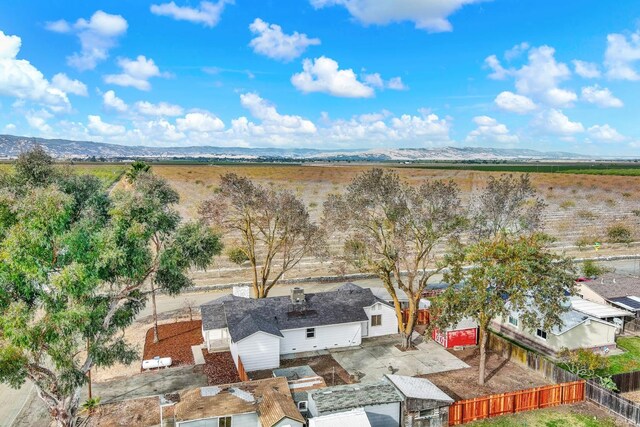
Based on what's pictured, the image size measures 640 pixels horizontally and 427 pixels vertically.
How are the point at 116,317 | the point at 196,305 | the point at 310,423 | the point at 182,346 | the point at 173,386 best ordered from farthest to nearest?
1. the point at 196,305
2. the point at 182,346
3. the point at 173,386
4. the point at 116,317
5. the point at 310,423

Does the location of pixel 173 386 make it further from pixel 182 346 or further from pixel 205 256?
pixel 205 256

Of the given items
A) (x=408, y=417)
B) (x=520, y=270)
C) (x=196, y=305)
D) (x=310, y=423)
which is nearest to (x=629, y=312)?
(x=520, y=270)

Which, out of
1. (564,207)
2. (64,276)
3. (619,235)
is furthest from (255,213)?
(564,207)

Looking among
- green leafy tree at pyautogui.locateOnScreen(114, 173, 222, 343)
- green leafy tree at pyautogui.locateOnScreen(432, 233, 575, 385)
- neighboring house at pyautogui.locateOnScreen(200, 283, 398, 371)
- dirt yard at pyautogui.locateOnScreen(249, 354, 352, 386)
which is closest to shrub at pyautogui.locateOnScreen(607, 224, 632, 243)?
neighboring house at pyautogui.locateOnScreen(200, 283, 398, 371)

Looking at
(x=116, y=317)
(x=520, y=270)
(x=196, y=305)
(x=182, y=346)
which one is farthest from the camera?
(x=196, y=305)

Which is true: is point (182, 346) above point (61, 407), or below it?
below

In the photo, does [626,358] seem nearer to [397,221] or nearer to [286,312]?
[397,221]

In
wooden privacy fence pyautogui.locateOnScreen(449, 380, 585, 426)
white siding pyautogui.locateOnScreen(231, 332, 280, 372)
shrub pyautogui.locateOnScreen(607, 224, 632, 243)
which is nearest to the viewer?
wooden privacy fence pyautogui.locateOnScreen(449, 380, 585, 426)

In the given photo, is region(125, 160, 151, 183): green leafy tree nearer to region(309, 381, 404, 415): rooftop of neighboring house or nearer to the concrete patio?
the concrete patio
